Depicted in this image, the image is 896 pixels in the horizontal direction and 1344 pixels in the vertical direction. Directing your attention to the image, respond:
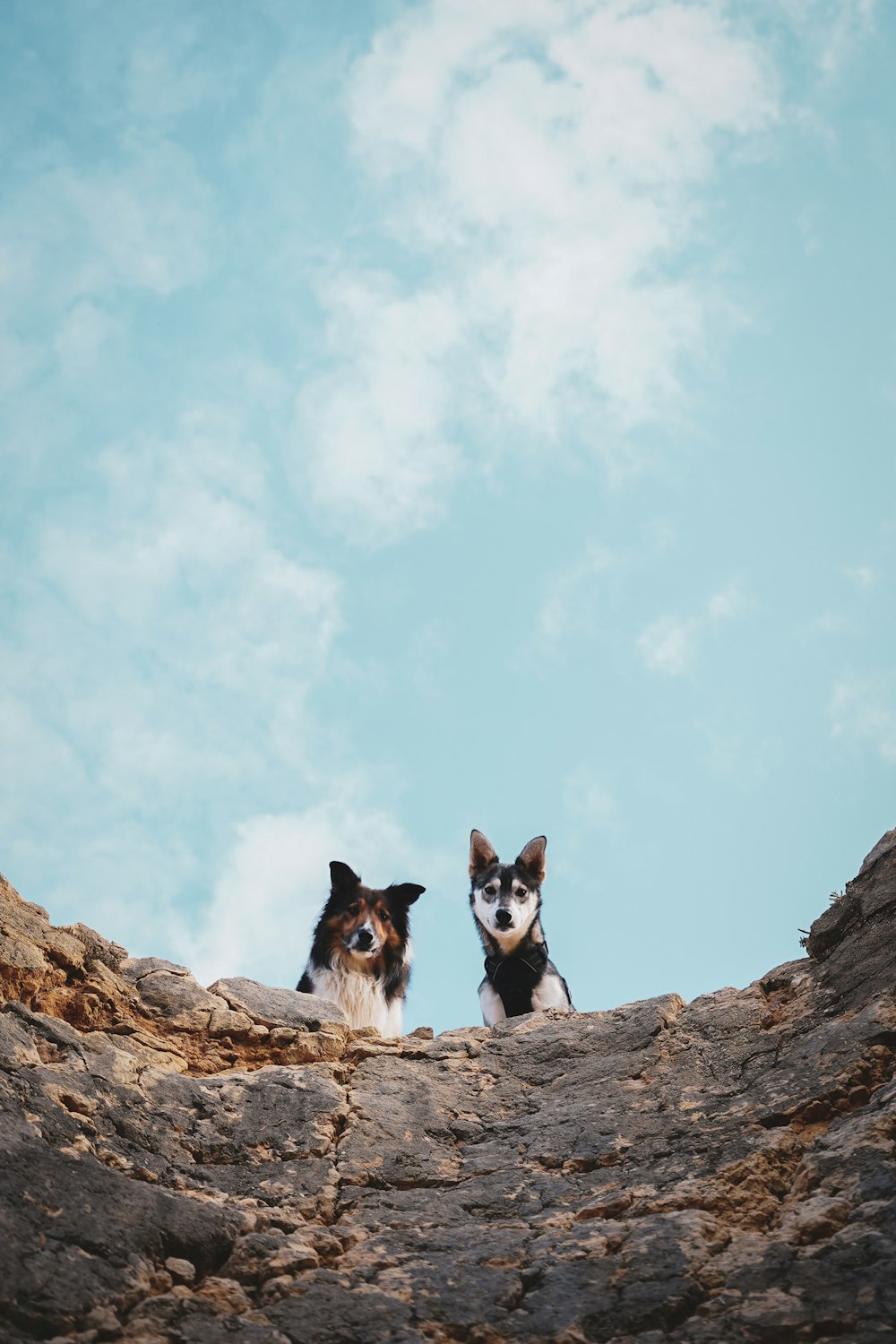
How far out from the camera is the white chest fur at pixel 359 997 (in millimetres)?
10828

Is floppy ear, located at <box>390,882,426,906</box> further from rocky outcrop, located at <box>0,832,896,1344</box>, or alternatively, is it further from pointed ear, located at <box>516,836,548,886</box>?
rocky outcrop, located at <box>0,832,896,1344</box>

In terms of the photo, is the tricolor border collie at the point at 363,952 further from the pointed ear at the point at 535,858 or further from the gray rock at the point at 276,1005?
the gray rock at the point at 276,1005

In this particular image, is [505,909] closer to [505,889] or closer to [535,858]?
[505,889]

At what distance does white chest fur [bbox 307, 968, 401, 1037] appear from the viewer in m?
10.8

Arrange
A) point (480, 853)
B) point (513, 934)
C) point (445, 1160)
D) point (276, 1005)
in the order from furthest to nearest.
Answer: point (480, 853)
point (513, 934)
point (276, 1005)
point (445, 1160)

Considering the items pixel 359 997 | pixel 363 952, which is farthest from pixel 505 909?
pixel 359 997

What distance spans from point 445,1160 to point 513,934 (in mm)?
6153

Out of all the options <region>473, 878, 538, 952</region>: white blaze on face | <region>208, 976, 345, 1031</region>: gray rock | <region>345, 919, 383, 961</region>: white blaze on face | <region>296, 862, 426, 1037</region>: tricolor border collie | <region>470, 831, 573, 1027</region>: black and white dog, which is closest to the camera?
<region>208, 976, 345, 1031</region>: gray rock

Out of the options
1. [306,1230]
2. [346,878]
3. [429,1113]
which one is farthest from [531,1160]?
[346,878]

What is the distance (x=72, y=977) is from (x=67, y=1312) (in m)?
2.67

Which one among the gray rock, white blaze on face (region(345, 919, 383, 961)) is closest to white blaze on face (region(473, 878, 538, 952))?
white blaze on face (region(345, 919, 383, 961))

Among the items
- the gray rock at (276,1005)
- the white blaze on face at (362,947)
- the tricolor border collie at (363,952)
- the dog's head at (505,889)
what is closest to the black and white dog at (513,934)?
the dog's head at (505,889)

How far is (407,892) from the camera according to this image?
39.6ft

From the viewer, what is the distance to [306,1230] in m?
5.26
